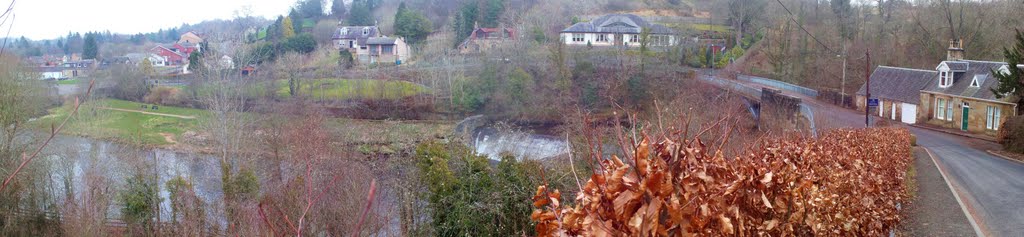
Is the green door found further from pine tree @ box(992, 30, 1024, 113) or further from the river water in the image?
the river water

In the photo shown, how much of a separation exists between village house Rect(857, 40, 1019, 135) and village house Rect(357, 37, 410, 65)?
95.0 feet

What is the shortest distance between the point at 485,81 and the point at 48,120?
58.9 ft

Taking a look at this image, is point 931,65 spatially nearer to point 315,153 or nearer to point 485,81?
point 485,81

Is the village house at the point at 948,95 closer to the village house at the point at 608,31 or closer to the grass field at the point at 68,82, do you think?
the village house at the point at 608,31

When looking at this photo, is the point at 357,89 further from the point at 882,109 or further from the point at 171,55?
the point at 882,109

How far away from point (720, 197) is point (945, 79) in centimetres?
2520

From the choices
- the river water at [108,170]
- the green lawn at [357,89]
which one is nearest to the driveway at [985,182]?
the river water at [108,170]

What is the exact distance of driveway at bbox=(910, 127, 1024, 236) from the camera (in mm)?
8961

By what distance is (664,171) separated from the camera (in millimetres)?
3031

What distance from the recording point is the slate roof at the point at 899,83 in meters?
26.3

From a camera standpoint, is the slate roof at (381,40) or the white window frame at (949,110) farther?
the slate roof at (381,40)

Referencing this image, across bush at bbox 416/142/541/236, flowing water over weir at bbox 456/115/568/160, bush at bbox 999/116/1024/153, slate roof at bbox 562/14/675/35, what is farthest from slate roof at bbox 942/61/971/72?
slate roof at bbox 562/14/675/35

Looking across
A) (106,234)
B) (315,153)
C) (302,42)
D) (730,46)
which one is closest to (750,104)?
(315,153)

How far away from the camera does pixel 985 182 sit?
1276cm
